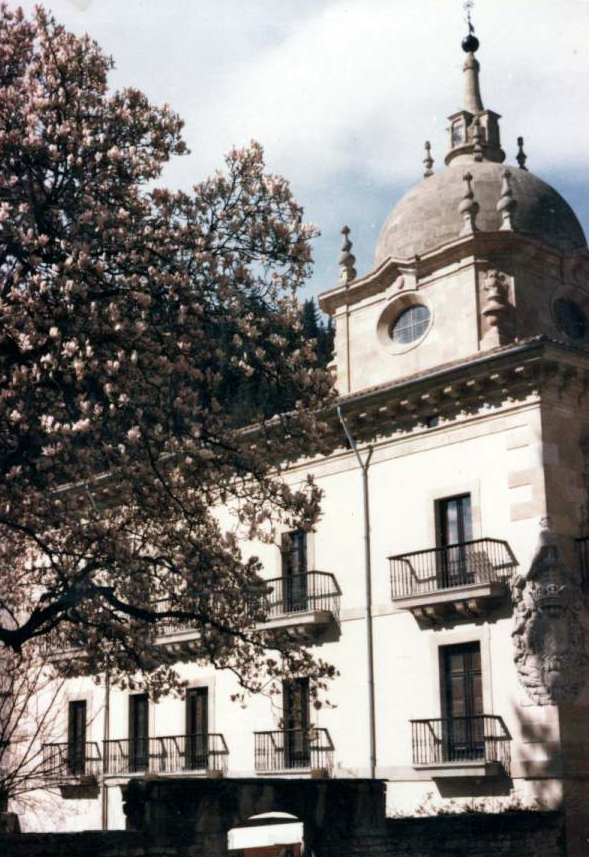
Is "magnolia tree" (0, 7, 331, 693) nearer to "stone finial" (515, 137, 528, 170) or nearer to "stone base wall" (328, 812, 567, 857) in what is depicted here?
"stone base wall" (328, 812, 567, 857)

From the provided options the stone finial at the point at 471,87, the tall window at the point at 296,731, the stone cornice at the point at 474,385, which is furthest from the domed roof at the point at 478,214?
Answer: the tall window at the point at 296,731

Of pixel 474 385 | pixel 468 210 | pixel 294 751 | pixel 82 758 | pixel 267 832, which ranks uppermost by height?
pixel 468 210

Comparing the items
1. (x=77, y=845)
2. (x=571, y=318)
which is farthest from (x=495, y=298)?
(x=77, y=845)

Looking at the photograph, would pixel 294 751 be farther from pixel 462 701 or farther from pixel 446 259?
pixel 446 259

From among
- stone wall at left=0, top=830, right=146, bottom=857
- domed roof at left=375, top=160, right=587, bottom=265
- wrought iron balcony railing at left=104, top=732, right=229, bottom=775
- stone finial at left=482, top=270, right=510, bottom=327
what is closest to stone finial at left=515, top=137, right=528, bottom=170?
domed roof at left=375, top=160, right=587, bottom=265

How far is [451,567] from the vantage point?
1077 inches

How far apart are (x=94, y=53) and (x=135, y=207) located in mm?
2467

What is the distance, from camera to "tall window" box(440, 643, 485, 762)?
26.3 meters

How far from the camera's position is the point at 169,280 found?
17719 mm

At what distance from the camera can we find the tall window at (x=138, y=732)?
34.4 m

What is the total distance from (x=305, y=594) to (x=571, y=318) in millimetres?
10517

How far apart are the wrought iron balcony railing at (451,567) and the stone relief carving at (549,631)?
65 centimetres

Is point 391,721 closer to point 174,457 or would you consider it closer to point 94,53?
point 174,457

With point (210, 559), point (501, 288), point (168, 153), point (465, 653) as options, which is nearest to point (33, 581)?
point (210, 559)
